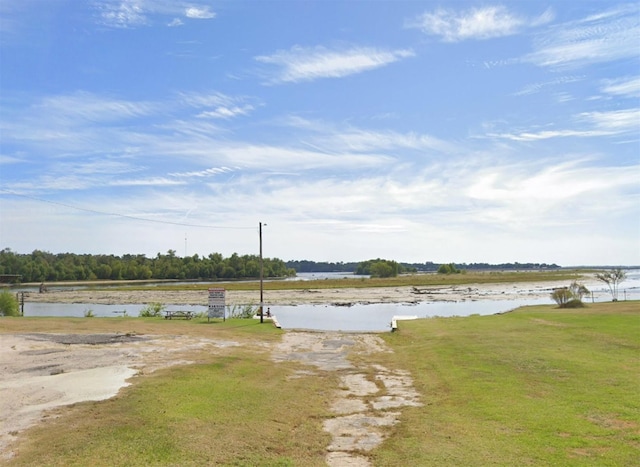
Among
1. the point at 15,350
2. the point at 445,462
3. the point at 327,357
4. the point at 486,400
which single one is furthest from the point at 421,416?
the point at 15,350

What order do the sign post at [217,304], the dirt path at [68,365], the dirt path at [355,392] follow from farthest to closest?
the sign post at [217,304]
the dirt path at [68,365]
the dirt path at [355,392]

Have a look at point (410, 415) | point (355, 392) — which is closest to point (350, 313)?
point (355, 392)

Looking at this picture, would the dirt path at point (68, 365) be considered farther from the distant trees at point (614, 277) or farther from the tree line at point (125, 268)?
the tree line at point (125, 268)

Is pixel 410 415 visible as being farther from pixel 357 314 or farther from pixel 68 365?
pixel 357 314

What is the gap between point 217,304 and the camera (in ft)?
117

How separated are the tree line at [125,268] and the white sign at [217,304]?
429 ft

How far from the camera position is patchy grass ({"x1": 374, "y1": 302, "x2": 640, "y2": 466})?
9.09 meters

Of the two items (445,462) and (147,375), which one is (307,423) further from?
(147,375)

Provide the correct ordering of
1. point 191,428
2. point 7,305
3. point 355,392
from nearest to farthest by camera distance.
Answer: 1. point 191,428
2. point 355,392
3. point 7,305

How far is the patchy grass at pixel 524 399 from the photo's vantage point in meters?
9.09

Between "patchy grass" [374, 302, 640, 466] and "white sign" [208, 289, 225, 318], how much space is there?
587 inches

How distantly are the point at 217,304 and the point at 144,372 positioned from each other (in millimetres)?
20006

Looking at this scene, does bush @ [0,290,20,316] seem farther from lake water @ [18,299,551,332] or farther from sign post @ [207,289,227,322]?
sign post @ [207,289,227,322]

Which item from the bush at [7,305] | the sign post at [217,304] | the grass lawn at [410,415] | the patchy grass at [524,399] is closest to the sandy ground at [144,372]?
the grass lawn at [410,415]
